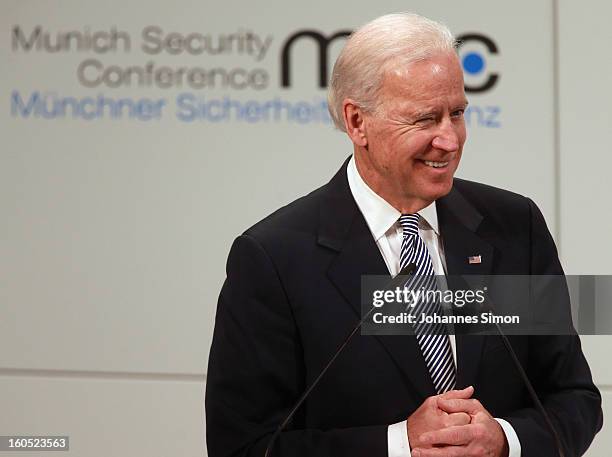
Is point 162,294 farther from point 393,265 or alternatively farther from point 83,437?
point 393,265

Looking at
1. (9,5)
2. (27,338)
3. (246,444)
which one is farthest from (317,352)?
(9,5)

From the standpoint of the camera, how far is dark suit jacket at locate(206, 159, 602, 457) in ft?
5.23

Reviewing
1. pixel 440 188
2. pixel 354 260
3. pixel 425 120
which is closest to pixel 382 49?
pixel 425 120

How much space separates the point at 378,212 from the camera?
66.4 inches

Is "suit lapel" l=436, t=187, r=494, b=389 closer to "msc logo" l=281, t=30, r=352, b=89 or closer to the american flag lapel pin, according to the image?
the american flag lapel pin

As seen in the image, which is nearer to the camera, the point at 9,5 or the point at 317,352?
the point at 317,352

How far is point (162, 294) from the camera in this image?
9.62 feet

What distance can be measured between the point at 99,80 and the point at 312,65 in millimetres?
637

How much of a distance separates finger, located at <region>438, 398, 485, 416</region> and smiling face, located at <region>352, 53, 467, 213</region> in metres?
0.34

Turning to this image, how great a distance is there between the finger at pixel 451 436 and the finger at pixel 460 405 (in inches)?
1.0

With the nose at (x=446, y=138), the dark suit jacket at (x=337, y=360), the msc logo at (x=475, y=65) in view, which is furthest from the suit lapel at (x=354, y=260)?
the msc logo at (x=475, y=65)

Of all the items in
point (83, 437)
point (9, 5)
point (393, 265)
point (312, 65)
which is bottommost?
point (83, 437)

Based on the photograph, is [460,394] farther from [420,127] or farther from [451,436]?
[420,127]

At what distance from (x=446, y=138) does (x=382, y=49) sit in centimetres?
18
